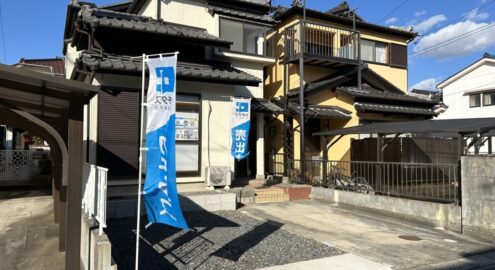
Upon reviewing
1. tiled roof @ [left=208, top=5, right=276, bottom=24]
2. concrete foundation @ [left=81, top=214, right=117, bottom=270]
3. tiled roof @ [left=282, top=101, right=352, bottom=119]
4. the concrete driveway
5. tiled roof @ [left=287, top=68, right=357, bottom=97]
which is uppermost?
tiled roof @ [left=208, top=5, right=276, bottom=24]

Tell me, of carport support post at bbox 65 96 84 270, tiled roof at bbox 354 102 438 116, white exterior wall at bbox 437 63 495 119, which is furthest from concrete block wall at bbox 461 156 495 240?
white exterior wall at bbox 437 63 495 119

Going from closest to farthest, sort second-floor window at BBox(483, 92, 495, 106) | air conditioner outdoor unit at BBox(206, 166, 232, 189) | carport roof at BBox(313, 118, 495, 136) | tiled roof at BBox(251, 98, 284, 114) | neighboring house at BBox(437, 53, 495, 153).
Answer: carport roof at BBox(313, 118, 495, 136), air conditioner outdoor unit at BBox(206, 166, 232, 189), tiled roof at BBox(251, 98, 284, 114), second-floor window at BBox(483, 92, 495, 106), neighboring house at BBox(437, 53, 495, 153)

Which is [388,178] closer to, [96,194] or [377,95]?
[377,95]

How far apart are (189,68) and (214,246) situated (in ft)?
19.1

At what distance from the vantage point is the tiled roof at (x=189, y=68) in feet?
29.4

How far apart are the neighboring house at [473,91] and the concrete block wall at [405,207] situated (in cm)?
2105

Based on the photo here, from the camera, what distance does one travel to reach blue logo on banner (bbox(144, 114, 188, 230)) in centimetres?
446

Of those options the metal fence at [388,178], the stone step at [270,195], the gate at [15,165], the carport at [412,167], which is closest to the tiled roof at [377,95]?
the carport at [412,167]

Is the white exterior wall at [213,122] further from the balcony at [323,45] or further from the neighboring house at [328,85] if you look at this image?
the balcony at [323,45]

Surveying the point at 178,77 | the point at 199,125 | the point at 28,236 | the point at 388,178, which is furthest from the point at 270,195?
the point at 28,236

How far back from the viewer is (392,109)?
623 inches

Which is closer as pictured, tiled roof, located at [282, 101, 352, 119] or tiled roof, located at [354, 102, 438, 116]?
tiled roof, located at [282, 101, 352, 119]

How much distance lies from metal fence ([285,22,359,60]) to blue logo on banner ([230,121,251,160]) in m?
5.55

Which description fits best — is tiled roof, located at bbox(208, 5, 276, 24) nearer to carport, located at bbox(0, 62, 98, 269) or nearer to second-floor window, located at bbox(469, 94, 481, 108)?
carport, located at bbox(0, 62, 98, 269)
